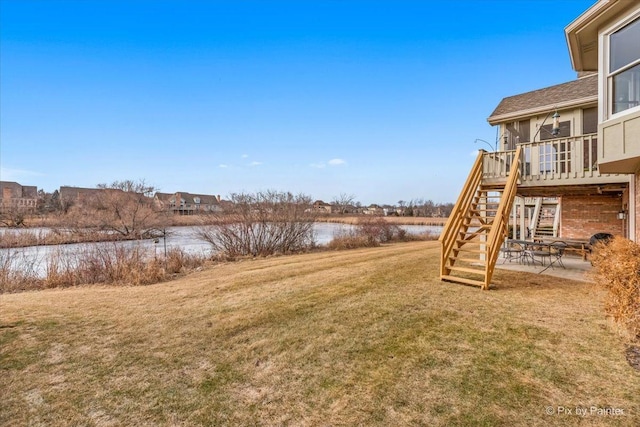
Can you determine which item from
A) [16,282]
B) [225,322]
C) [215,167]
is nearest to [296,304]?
[225,322]

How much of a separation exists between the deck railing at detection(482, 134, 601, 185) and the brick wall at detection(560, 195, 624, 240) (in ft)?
11.5

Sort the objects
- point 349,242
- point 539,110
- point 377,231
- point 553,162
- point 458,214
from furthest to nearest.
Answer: point 377,231 < point 349,242 < point 539,110 < point 553,162 < point 458,214

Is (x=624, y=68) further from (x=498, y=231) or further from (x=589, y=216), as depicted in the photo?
(x=589, y=216)

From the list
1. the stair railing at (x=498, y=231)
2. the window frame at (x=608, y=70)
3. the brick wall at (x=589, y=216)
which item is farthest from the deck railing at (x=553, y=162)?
the brick wall at (x=589, y=216)

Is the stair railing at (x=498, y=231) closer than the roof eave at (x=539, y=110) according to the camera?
Yes

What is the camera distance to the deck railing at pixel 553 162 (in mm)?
7246

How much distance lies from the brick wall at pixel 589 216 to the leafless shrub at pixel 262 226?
1121 centimetres

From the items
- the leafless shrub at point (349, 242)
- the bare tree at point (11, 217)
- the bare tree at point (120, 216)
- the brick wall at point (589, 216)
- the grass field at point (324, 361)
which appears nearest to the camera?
the grass field at point (324, 361)

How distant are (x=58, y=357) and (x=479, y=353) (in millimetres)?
5169

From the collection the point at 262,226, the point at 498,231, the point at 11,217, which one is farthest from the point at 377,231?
the point at 11,217

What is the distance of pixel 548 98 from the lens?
10.8 metres

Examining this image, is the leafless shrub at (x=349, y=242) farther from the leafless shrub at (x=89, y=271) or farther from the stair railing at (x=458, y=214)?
the stair railing at (x=458, y=214)

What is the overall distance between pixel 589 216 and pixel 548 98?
473cm

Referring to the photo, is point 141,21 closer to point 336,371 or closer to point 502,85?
point 336,371
